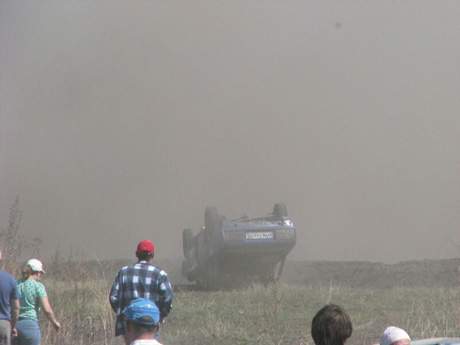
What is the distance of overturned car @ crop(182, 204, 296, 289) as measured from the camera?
18.3 meters

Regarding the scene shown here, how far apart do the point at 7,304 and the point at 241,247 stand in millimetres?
12601

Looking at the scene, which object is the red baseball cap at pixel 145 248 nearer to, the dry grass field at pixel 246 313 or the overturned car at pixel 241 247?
the dry grass field at pixel 246 313

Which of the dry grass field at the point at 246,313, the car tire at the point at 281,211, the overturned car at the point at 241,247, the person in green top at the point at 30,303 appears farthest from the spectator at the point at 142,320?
the car tire at the point at 281,211

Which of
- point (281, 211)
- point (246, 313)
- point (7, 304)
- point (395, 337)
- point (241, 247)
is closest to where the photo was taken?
point (395, 337)

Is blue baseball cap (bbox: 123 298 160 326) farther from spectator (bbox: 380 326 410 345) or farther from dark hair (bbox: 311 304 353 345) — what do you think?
spectator (bbox: 380 326 410 345)

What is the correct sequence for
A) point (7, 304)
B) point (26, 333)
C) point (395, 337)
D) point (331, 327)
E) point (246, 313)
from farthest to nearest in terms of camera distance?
point (246, 313) → point (26, 333) → point (7, 304) → point (395, 337) → point (331, 327)

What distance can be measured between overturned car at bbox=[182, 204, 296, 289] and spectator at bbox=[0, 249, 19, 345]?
40.3 feet

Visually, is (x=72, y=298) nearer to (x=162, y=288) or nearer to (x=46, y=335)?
(x=46, y=335)

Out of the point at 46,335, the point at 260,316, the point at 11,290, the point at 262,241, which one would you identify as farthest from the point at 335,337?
the point at 262,241

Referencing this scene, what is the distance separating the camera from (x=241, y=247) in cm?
1823

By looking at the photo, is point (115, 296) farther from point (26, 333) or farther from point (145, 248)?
point (26, 333)

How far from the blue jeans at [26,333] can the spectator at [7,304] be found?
610 mm

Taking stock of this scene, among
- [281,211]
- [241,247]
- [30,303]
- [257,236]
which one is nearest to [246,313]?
[241,247]

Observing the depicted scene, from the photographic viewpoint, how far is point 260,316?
11812mm
